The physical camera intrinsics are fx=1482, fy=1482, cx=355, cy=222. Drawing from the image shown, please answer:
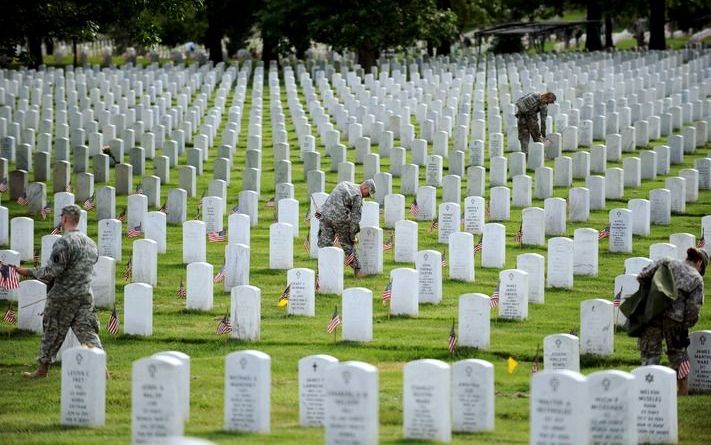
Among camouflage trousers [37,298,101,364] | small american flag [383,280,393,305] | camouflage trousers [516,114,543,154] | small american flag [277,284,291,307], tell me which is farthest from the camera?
camouflage trousers [516,114,543,154]

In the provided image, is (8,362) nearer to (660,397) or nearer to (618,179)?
(660,397)

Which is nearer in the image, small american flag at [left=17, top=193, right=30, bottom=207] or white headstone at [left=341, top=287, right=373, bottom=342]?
white headstone at [left=341, top=287, right=373, bottom=342]

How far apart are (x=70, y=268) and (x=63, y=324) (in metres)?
0.53

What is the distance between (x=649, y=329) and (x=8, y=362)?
601 centimetres

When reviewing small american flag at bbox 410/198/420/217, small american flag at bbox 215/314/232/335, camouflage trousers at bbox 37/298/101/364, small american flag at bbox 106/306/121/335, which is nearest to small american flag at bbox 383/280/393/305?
small american flag at bbox 215/314/232/335

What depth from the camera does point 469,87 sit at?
115 ft

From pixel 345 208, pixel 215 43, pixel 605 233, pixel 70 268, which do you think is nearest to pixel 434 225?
pixel 605 233

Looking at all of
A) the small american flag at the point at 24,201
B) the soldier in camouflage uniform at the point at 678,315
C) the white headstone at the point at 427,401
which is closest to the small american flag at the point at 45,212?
the small american flag at the point at 24,201

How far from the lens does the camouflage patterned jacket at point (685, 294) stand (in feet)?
41.1

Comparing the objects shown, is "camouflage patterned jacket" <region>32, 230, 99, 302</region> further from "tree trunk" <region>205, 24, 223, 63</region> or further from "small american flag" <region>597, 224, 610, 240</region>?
"tree trunk" <region>205, 24, 223, 63</region>

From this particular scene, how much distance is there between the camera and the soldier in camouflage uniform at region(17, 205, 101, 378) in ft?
42.8

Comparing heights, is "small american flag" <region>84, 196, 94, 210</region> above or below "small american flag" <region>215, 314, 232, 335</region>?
above

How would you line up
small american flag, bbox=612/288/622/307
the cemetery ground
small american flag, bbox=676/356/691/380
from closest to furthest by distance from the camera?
the cemetery ground < small american flag, bbox=676/356/691/380 < small american flag, bbox=612/288/622/307

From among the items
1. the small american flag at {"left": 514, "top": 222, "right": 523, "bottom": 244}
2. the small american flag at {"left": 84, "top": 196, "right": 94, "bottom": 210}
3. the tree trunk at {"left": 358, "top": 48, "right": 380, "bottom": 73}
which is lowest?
the small american flag at {"left": 514, "top": 222, "right": 523, "bottom": 244}
